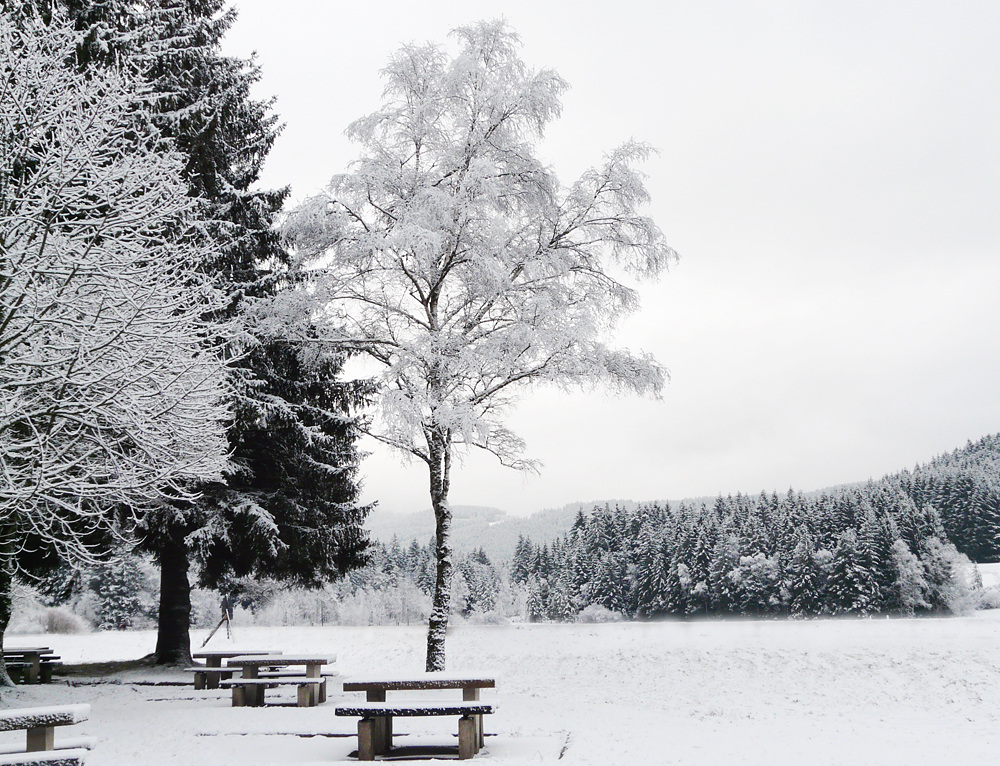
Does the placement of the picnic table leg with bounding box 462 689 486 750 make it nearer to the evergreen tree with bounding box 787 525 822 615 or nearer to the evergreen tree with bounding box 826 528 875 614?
the evergreen tree with bounding box 826 528 875 614

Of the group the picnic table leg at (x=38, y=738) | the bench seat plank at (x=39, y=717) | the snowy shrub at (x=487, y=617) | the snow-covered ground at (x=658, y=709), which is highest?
the bench seat plank at (x=39, y=717)

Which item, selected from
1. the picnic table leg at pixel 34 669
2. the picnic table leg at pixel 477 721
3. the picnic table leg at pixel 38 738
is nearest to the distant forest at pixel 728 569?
the picnic table leg at pixel 34 669

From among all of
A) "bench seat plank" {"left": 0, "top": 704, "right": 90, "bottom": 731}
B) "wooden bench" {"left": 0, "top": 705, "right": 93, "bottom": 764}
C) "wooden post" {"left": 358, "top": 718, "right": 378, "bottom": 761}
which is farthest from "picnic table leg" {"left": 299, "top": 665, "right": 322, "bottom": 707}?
"bench seat plank" {"left": 0, "top": 704, "right": 90, "bottom": 731}

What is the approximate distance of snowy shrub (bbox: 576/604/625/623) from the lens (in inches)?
2808

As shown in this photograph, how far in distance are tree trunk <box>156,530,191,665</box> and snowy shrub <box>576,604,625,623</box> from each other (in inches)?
2313

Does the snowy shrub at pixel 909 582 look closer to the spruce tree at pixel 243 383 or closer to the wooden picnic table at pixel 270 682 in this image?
the spruce tree at pixel 243 383

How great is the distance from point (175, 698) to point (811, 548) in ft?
199

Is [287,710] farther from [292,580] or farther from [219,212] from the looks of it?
[219,212]

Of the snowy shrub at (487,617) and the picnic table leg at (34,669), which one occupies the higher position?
the picnic table leg at (34,669)

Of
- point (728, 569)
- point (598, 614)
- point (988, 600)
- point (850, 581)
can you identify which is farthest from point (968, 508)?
point (598, 614)

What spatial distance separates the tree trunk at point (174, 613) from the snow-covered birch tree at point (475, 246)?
671 centimetres

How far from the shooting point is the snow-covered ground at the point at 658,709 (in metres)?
7.81

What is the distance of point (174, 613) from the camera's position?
655 inches

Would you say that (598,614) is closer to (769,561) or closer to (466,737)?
(769,561)
